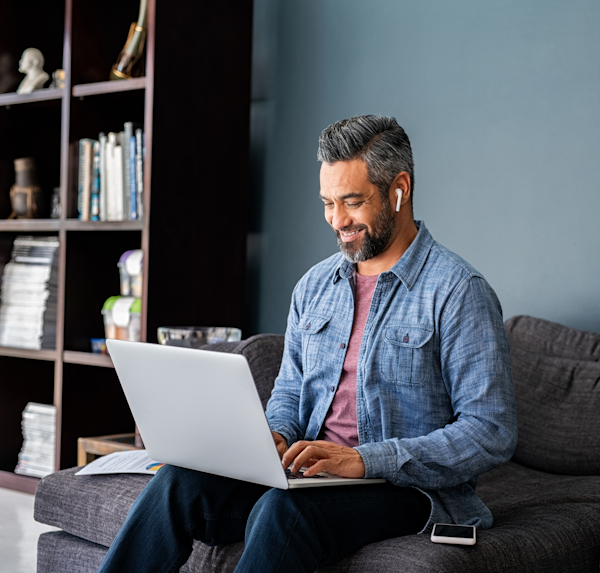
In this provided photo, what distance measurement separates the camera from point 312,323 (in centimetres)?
178

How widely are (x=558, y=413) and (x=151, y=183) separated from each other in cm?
147

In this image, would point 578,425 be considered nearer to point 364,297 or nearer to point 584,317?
point 584,317

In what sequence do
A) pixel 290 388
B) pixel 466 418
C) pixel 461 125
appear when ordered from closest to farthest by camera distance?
1. pixel 466 418
2. pixel 290 388
3. pixel 461 125

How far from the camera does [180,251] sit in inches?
112

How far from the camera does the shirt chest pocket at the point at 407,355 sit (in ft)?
5.13

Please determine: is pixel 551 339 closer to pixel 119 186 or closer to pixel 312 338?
pixel 312 338

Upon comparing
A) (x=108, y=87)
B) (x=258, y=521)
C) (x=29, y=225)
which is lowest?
(x=258, y=521)

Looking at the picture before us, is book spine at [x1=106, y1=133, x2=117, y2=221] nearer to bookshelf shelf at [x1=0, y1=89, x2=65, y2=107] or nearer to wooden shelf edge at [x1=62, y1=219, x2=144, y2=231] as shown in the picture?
wooden shelf edge at [x1=62, y1=219, x2=144, y2=231]

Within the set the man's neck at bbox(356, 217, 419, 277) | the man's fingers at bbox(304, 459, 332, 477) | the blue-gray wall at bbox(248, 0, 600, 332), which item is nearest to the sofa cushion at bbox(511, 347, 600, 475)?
the blue-gray wall at bbox(248, 0, 600, 332)

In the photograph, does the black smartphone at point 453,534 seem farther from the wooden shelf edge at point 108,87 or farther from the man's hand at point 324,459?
the wooden shelf edge at point 108,87

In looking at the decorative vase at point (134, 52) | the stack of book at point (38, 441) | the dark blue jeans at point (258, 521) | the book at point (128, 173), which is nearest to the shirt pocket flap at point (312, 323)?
the dark blue jeans at point (258, 521)

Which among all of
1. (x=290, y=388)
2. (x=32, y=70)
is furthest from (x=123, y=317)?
(x=290, y=388)

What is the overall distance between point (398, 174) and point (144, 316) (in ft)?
4.34

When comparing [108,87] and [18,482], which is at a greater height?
[108,87]
